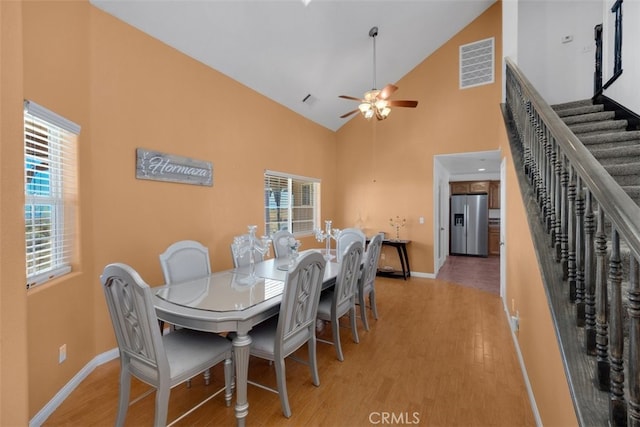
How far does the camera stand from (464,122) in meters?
5.23

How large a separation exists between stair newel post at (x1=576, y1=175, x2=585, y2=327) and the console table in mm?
4287

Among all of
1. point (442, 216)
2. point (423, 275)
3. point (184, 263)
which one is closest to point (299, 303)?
point (184, 263)

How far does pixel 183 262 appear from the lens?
263cm

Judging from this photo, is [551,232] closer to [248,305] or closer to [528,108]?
[528,108]

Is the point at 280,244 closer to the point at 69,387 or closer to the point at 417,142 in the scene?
the point at 69,387

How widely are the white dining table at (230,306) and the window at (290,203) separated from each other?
2389mm

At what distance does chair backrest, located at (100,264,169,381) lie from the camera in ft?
4.96

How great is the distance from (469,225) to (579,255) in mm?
7571

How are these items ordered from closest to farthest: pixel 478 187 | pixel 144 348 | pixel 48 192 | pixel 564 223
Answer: pixel 564 223, pixel 144 348, pixel 48 192, pixel 478 187

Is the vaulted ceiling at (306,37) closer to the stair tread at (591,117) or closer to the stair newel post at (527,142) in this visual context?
the stair tread at (591,117)

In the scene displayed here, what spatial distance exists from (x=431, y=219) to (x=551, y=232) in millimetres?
4062

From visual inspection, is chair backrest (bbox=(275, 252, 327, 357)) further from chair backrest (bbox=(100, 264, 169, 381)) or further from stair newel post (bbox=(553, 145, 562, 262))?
stair newel post (bbox=(553, 145, 562, 262))

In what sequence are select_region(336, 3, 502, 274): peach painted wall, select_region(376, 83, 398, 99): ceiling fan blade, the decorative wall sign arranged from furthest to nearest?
select_region(336, 3, 502, 274): peach painted wall < select_region(376, 83, 398, 99): ceiling fan blade < the decorative wall sign

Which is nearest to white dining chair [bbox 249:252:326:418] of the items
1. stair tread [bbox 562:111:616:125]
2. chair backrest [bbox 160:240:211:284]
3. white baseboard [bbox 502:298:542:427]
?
chair backrest [bbox 160:240:211:284]
